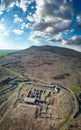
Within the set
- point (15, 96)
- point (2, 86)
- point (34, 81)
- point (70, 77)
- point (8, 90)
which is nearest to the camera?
point (15, 96)

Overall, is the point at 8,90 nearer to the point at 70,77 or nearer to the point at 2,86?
the point at 2,86

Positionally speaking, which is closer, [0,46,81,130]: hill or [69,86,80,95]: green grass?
[0,46,81,130]: hill

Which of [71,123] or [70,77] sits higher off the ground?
[70,77]

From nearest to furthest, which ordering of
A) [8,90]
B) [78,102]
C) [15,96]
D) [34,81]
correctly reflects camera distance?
1. [78,102]
2. [15,96]
3. [8,90]
4. [34,81]

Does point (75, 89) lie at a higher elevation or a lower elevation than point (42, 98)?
higher

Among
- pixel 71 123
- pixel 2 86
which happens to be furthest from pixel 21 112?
pixel 2 86

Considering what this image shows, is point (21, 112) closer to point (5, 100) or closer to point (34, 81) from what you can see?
point (5, 100)

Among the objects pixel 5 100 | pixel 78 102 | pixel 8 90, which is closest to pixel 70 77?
pixel 78 102

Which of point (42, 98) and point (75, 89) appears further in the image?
point (75, 89)

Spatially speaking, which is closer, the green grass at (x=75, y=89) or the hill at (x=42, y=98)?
the hill at (x=42, y=98)

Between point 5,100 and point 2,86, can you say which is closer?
point 5,100
